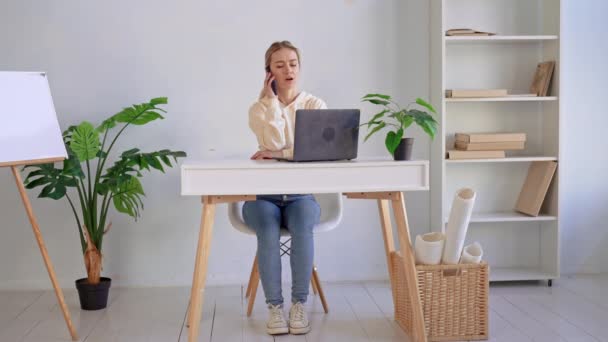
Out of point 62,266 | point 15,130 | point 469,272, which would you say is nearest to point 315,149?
point 469,272

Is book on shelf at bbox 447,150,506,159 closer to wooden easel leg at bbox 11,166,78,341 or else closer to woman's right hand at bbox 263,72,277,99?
woman's right hand at bbox 263,72,277,99

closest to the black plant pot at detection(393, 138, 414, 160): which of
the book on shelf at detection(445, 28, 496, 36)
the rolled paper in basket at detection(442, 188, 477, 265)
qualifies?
the rolled paper in basket at detection(442, 188, 477, 265)

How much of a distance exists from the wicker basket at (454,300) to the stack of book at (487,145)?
0.97 metres

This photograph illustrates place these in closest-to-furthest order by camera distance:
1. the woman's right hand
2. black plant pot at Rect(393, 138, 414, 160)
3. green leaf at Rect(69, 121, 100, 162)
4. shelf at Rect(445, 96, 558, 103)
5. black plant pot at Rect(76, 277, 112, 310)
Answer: black plant pot at Rect(393, 138, 414, 160) < the woman's right hand < green leaf at Rect(69, 121, 100, 162) < black plant pot at Rect(76, 277, 112, 310) < shelf at Rect(445, 96, 558, 103)

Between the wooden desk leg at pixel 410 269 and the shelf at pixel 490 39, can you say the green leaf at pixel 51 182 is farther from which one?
the shelf at pixel 490 39

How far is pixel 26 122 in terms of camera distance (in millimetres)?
3117

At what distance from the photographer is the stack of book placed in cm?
395

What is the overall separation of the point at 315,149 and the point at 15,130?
122cm

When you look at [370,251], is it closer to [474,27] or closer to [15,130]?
[474,27]

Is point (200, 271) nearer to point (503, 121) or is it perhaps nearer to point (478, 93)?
point (478, 93)

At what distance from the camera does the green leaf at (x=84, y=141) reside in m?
3.55

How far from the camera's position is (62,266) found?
4113 millimetres

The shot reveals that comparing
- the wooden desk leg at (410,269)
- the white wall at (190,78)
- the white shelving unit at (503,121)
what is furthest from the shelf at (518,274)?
the wooden desk leg at (410,269)

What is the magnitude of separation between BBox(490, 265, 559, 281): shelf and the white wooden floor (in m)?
0.05
